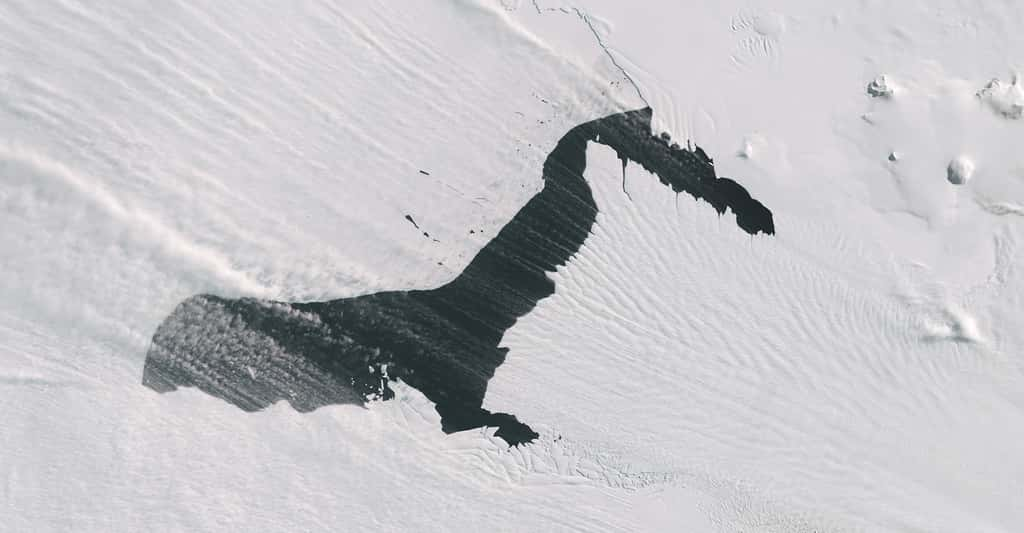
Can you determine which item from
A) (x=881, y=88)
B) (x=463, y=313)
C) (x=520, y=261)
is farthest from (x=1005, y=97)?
(x=463, y=313)

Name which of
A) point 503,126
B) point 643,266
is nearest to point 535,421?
point 643,266

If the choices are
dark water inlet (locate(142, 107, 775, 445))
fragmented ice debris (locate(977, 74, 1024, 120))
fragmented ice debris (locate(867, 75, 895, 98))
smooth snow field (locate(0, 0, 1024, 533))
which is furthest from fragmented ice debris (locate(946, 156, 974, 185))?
dark water inlet (locate(142, 107, 775, 445))

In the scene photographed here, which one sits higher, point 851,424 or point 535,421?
point 851,424

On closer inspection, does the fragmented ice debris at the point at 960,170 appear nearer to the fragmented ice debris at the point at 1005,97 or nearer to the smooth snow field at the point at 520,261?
the smooth snow field at the point at 520,261

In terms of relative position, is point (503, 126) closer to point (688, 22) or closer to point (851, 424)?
point (688, 22)

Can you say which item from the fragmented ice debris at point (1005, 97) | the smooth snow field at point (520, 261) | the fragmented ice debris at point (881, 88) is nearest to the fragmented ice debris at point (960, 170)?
the smooth snow field at point (520, 261)

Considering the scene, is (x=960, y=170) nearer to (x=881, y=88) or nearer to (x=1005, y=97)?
(x=1005, y=97)
